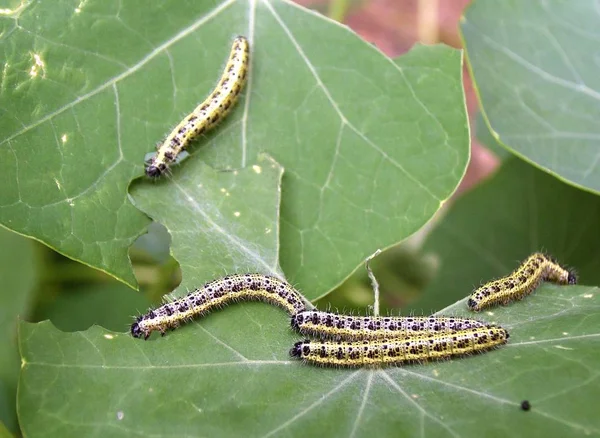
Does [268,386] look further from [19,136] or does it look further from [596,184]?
[596,184]

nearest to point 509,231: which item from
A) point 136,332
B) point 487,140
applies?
point 487,140

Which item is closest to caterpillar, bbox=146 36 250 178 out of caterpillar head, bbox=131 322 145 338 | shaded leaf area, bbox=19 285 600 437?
caterpillar head, bbox=131 322 145 338

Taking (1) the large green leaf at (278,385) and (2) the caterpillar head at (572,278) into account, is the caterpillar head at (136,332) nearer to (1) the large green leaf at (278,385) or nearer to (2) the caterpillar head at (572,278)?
(1) the large green leaf at (278,385)

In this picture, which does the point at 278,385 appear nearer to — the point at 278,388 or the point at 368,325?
the point at 278,388

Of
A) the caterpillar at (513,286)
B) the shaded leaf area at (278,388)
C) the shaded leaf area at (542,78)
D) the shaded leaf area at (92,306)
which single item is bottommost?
the shaded leaf area at (92,306)

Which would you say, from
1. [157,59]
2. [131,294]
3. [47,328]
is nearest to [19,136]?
[157,59]

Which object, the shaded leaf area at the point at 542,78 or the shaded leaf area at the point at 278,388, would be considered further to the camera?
the shaded leaf area at the point at 542,78

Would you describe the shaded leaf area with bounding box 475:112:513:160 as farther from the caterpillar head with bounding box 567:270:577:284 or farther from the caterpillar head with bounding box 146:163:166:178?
the caterpillar head with bounding box 146:163:166:178

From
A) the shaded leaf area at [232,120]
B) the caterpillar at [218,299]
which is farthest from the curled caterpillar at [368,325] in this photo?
the shaded leaf area at [232,120]
